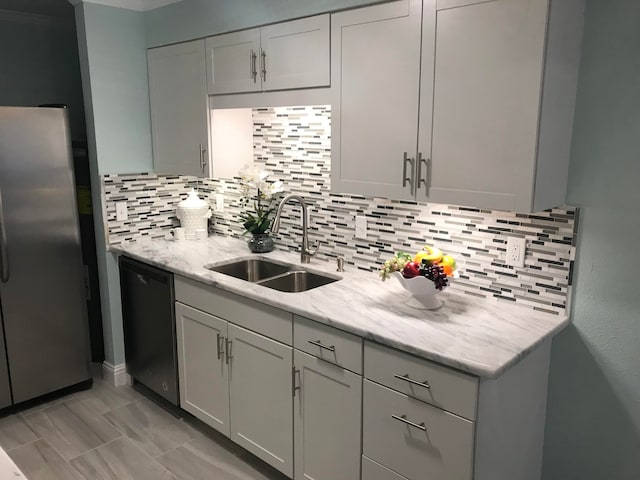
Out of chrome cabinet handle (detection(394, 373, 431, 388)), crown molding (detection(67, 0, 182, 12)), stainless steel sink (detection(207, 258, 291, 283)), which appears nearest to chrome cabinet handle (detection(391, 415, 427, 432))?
chrome cabinet handle (detection(394, 373, 431, 388))

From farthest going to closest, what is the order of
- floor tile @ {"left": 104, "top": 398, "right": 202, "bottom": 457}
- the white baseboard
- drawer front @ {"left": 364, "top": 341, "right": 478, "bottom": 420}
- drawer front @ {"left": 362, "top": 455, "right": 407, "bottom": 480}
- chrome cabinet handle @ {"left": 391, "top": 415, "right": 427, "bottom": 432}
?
1. the white baseboard
2. floor tile @ {"left": 104, "top": 398, "right": 202, "bottom": 457}
3. drawer front @ {"left": 362, "top": 455, "right": 407, "bottom": 480}
4. chrome cabinet handle @ {"left": 391, "top": 415, "right": 427, "bottom": 432}
5. drawer front @ {"left": 364, "top": 341, "right": 478, "bottom": 420}

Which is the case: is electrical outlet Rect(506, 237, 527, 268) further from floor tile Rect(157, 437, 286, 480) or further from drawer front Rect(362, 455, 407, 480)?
floor tile Rect(157, 437, 286, 480)

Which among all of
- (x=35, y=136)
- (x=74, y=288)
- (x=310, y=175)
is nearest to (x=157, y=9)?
(x=35, y=136)

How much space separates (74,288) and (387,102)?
2.25 m

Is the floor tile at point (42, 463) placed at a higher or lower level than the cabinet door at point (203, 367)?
lower

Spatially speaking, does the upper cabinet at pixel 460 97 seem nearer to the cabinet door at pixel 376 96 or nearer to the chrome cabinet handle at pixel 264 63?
the cabinet door at pixel 376 96

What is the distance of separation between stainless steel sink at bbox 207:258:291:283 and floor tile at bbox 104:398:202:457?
2.95ft

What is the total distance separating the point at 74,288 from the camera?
3.22 meters

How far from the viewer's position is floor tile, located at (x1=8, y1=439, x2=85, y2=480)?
8.41 ft

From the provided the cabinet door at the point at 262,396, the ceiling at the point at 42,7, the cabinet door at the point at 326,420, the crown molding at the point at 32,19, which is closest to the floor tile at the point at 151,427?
the cabinet door at the point at 262,396

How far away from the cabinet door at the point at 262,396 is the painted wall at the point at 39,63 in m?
2.51

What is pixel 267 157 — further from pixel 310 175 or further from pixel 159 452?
pixel 159 452

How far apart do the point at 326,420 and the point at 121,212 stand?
1.97 metres

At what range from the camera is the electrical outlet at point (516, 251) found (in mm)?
2096
